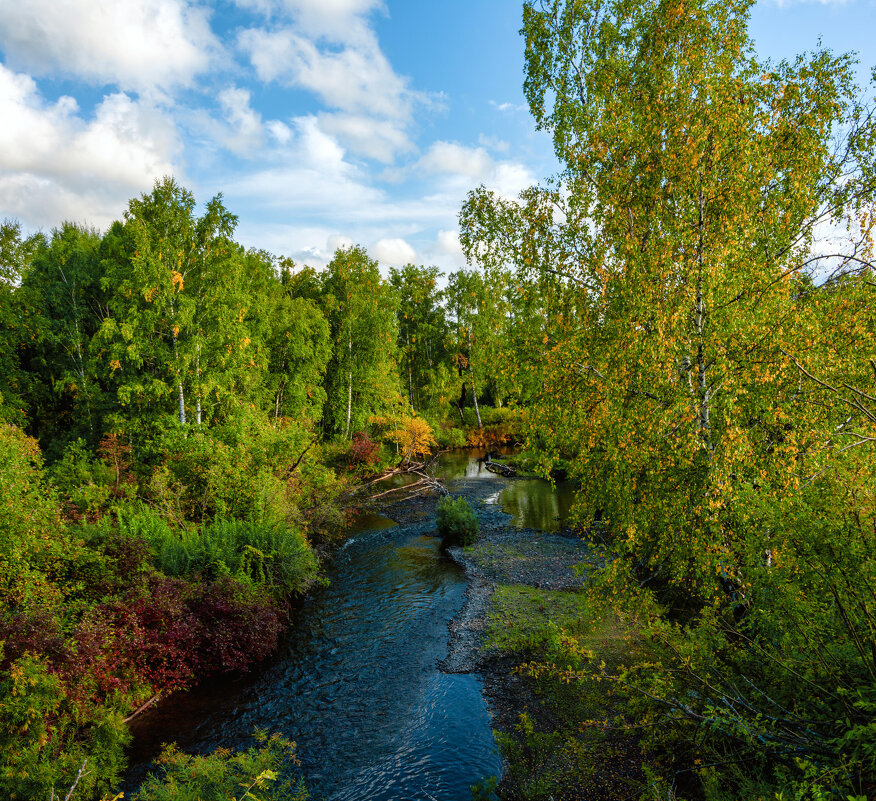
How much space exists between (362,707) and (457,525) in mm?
9229

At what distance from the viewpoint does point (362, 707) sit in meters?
9.45

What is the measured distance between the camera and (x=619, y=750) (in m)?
7.40

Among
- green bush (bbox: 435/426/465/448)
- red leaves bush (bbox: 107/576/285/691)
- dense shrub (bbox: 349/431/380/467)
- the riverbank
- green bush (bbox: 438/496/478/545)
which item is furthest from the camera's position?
green bush (bbox: 435/426/465/448)

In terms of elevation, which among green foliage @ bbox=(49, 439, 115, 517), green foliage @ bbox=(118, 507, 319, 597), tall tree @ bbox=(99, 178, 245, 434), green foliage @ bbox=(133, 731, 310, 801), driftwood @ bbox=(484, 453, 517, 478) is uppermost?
tall tree @ bbox=(99, 178, 245, 434)

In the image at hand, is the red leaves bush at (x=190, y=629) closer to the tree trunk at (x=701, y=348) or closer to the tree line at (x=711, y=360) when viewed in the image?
the tree line at (x=711, y=360)

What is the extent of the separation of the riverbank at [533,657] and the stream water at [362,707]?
1.46 ft

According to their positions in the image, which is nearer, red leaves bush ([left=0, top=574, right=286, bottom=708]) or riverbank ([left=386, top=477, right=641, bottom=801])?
riverbank ([left=386, top=477, right=641, bottom=801])

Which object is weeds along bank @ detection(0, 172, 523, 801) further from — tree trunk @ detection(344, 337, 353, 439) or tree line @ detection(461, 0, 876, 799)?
tree line @ detection(461, 0, 876, 799)

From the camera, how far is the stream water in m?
7.80

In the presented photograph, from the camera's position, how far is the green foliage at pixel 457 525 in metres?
18.2

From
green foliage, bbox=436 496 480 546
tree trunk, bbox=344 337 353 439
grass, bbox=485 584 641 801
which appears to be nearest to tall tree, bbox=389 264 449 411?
tree trunk, bbox=344 337 353 439

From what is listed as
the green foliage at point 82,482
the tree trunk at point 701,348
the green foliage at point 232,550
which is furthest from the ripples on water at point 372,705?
the green foliage at point 82,482

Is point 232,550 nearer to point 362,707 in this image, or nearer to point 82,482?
point 362,707

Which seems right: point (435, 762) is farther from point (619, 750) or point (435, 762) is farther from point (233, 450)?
point (233, 450)
